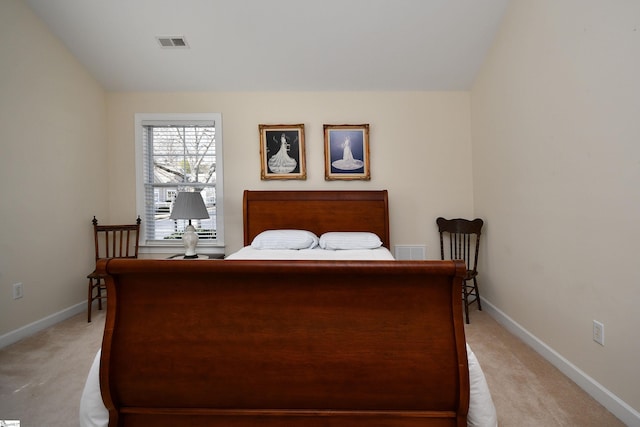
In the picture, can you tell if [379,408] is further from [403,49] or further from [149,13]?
[149,13]

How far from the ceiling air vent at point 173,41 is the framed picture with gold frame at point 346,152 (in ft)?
5.28

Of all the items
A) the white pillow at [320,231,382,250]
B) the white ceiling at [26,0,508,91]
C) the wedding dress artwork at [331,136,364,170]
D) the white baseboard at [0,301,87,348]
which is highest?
the white ceiling at [26,0,508,91]

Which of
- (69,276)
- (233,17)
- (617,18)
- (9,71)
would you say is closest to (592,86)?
(617,18)

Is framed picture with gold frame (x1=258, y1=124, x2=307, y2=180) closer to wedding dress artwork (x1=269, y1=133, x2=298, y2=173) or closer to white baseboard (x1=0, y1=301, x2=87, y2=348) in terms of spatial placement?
wedding dress artwork (x1=269, y1=133, x2=298, y2=173)

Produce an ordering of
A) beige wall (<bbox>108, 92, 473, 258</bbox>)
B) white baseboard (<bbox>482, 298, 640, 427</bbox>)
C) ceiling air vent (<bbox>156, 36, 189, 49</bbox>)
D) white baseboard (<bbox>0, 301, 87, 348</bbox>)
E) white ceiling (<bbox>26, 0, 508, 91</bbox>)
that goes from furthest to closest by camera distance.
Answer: beige wall (<bbox>108, 92, 473, 258</bbox>) < ceiling air vent (<bbox>156, 36, 189, 49</bbox>) < white ceiling (<bbox>26, 0, 508, 91</bbox>) < white baseboard (<bbox>0, 301, 87, 348</bbox>) < white baseboard (<bbox>482, 298, 640, 427</bbox>)

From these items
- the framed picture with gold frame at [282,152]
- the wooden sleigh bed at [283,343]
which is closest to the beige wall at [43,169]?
the framed picture with gold frame at [282,152]

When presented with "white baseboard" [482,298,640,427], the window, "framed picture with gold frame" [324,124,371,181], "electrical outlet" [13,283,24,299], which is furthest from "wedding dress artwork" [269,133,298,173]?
"white baseboard" [482,298,640,427]

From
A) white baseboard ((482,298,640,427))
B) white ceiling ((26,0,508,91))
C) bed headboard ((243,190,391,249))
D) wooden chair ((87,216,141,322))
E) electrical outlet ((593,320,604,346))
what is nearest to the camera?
white baseboard ((482,298,640,427))

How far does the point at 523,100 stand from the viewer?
2.30 metres

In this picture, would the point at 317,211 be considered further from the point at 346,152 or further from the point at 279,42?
the point at 279,42

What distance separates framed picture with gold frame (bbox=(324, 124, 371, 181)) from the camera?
3.29m

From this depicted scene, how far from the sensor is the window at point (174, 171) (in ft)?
11.0

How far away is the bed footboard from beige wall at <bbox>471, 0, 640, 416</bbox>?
3.77ft

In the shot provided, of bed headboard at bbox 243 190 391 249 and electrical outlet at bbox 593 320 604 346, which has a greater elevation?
bed headboard at bbox 243 190 391 249
